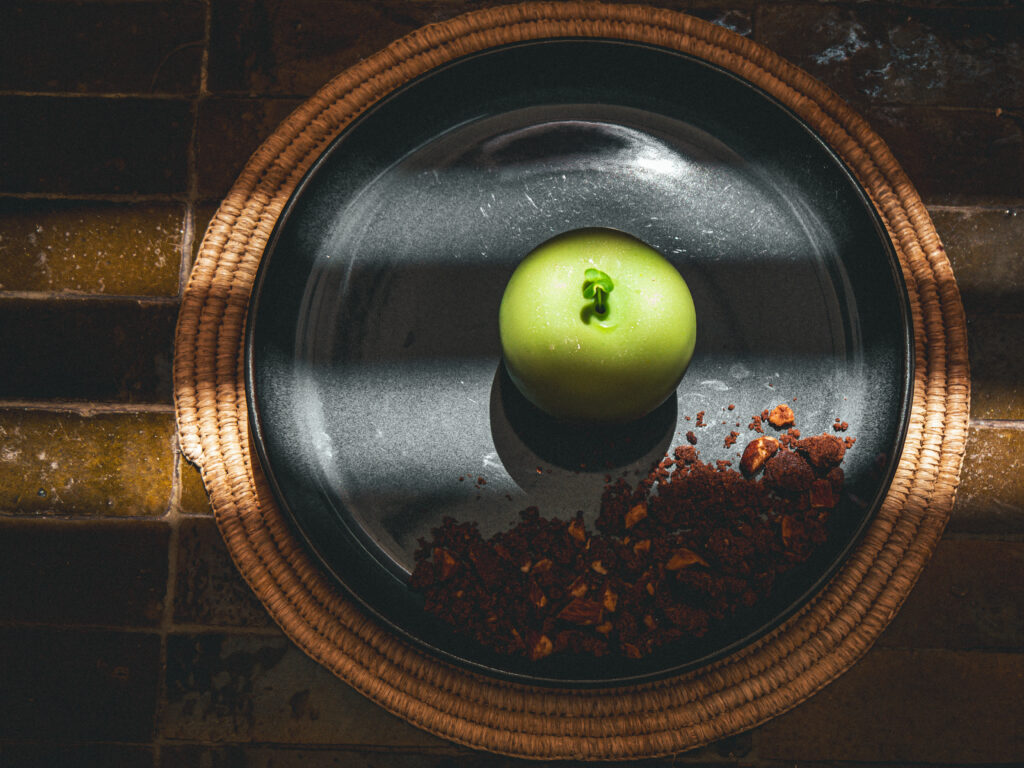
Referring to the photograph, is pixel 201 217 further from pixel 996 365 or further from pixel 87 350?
pixel 996 365

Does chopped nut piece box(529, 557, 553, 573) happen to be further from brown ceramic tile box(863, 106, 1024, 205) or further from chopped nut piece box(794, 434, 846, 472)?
brown ceramic tile box(863, 106, 1024, 205)

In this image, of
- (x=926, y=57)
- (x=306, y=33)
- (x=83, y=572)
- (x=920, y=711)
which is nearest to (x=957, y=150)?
(x=926, y=57)

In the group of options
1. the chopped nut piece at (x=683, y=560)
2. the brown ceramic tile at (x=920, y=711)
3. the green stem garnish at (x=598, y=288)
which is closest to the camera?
the green stem garnish at (x=598, y=288)

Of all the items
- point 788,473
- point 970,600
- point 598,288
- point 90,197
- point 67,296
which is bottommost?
point 970,600

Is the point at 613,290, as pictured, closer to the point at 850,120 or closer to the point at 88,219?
the point at 850,120

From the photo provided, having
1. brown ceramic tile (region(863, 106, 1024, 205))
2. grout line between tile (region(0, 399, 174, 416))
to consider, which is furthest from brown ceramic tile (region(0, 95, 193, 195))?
brown ceramic tile (region(863, 106, 1024, 205))

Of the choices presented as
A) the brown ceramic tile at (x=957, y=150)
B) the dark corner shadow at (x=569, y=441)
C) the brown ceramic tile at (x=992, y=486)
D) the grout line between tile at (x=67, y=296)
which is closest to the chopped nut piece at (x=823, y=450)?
the dark corner shadow at (x=569, y=441)

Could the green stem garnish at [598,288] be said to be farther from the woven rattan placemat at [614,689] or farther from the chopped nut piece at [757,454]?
the woven rattan placemat at [614,689]
